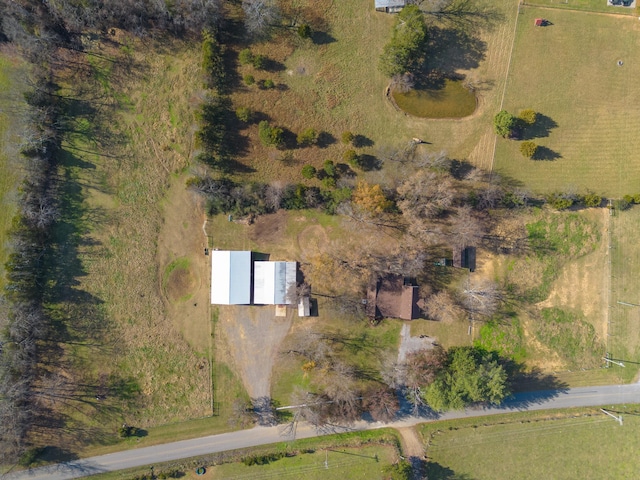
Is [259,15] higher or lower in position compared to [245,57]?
higher

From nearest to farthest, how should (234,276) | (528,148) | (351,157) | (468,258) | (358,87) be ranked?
1. (351,157)
2. (528,148)
3. (234,276)
4. (358,87)
5. (468,258)

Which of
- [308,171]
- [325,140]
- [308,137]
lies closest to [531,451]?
[308,171]

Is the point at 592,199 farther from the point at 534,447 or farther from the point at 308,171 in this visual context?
the point at 308,171

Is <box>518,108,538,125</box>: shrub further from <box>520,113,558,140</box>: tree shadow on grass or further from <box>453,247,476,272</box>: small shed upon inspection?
<box>453,247,476,272</box>: small shed

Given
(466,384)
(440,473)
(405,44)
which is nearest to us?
(405,44)

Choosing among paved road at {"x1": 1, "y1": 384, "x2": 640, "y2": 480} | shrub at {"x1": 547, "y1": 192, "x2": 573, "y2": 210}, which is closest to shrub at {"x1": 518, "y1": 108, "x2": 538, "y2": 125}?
shrub at {"x1": 547, "y1": 192, "x2": 573, "y2": 210}
